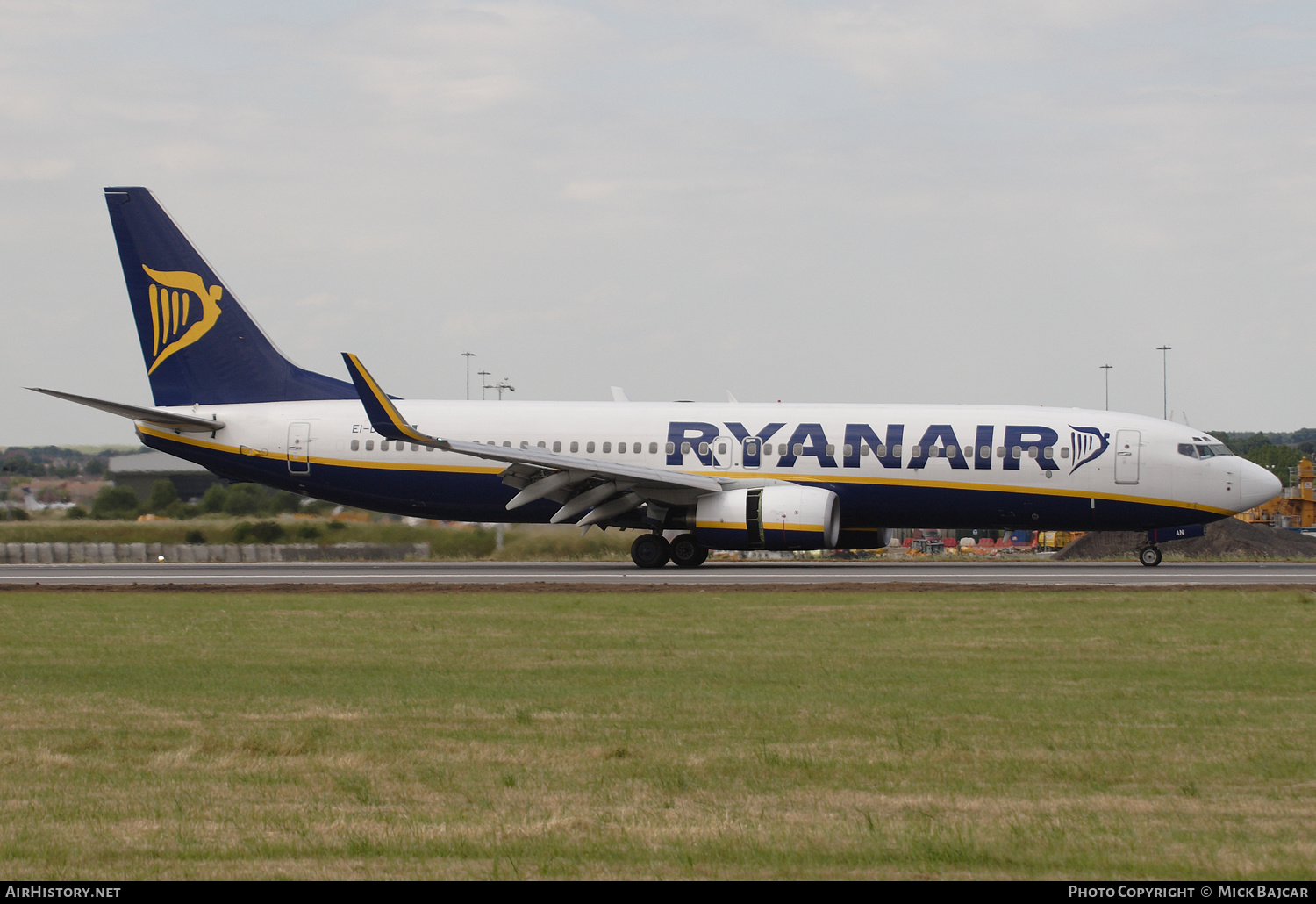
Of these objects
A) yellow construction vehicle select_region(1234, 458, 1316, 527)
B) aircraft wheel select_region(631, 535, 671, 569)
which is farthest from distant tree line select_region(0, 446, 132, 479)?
yellow construction vehicle select_region(1234, 458, 1316, 527)

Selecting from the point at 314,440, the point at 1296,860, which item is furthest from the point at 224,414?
the point at 1296,860

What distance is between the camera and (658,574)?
91.9 feet

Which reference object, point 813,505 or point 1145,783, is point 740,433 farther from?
point 1145,783

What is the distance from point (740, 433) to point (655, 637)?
15.0 metres

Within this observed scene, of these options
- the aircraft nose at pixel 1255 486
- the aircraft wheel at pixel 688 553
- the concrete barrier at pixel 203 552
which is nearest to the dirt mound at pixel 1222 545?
the aircraft nose at pixel 1255 486

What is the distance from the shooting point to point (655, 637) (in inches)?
626

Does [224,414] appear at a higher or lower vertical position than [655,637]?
higher

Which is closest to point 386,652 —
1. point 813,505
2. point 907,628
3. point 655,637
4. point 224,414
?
point 655,637

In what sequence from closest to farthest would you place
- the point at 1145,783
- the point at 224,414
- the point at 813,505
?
the point at 1145,783, the point at 813,505, the point at 224,414

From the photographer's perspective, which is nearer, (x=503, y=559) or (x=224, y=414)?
(x=224, y=414)

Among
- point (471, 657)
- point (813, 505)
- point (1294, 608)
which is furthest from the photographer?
point (813, 505)

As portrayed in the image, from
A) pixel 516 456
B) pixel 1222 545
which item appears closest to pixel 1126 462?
pixel 516 456

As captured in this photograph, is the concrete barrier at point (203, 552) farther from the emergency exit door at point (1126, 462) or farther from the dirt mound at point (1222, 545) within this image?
the dirt mound at point (1222, 545)

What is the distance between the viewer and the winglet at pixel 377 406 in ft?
91.1
